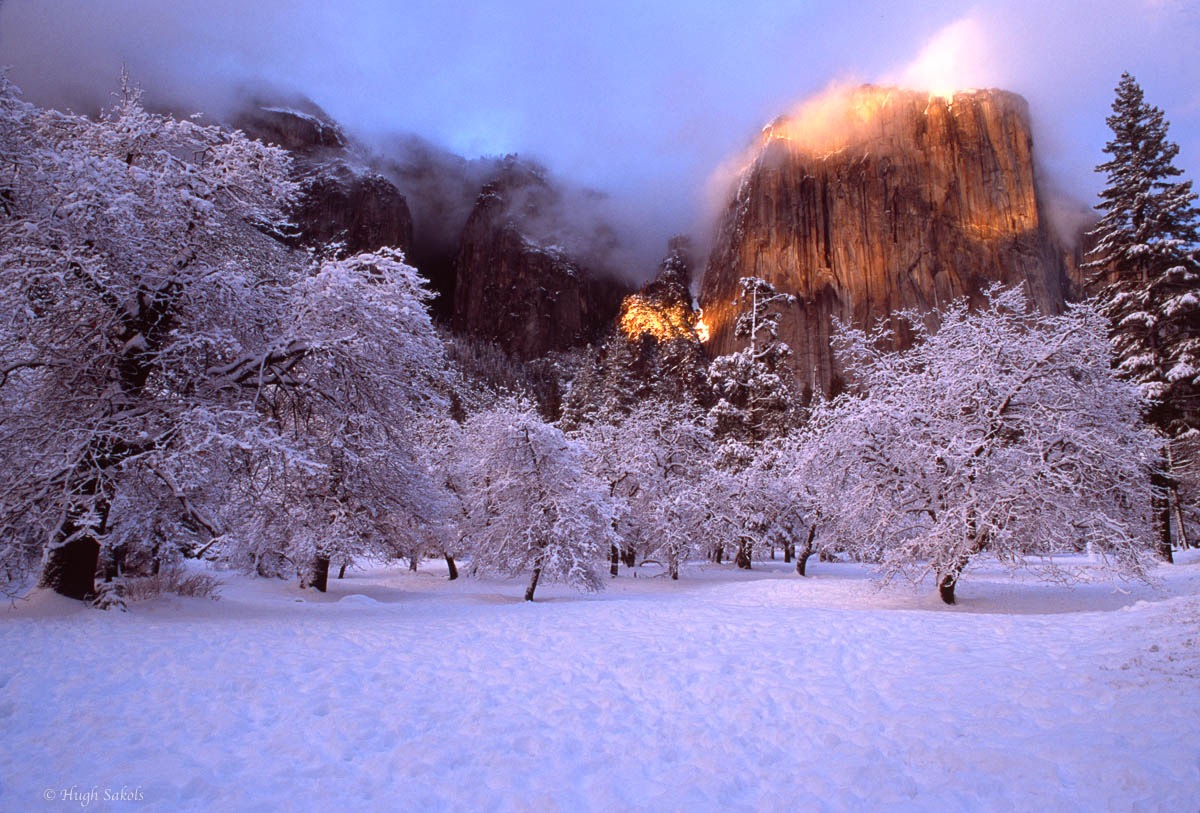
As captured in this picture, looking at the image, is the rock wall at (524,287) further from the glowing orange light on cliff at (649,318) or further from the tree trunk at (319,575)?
the tree trunk at (319,575)

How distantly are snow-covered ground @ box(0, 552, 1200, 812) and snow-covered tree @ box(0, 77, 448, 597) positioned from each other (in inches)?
86.9

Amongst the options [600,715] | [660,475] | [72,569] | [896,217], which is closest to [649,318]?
[896,217]

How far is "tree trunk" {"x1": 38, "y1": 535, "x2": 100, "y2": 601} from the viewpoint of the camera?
32.3 ft

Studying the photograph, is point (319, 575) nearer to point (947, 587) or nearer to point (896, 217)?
point (947, 587)

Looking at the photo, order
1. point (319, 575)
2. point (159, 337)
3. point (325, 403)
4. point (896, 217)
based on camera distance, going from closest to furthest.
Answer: point (159, 337)
point (325, 403)
point (319, 575)
point (896, 217)

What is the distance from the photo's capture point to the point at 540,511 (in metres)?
16.9

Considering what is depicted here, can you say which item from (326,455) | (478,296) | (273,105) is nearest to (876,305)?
(326,455)

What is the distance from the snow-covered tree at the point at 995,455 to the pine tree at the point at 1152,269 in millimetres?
7568

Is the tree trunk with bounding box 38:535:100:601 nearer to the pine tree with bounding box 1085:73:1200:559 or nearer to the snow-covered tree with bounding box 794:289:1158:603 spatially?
the snow-covered tree with bounding box 794:289:1158:603

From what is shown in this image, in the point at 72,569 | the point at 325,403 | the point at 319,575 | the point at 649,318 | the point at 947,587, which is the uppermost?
the point at 649,318

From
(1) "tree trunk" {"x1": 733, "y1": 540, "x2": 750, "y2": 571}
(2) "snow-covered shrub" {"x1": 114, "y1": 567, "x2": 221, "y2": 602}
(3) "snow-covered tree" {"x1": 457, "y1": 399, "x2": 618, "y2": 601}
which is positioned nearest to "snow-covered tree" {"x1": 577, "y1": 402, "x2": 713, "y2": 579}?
(1) "tree trunk" {"x1": 733, "y1": 540, "x2": 750, "y2": 571}

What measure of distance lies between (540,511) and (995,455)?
1188 centimetres

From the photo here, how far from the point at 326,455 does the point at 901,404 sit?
1406 centimetres

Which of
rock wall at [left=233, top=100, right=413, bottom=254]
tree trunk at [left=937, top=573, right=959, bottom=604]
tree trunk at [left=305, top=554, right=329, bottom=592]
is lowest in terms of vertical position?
tree trunk at [left=305, top=554, right=329, bottom=592]
